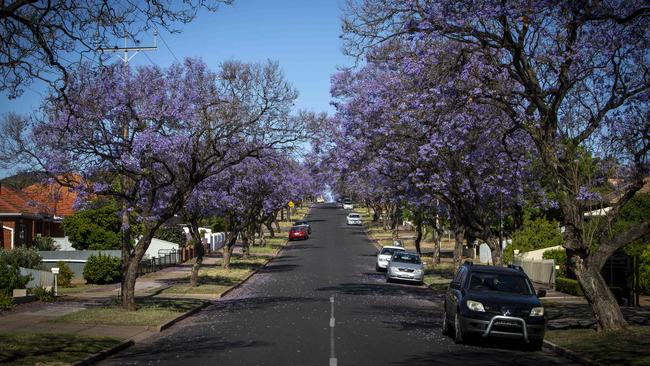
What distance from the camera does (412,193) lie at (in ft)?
110

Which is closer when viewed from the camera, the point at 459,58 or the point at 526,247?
the point at 459,58

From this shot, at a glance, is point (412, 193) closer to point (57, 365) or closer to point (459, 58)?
point (459, 58)

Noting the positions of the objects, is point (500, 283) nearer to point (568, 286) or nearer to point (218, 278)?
point (568, 286)

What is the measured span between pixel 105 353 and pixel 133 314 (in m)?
6.79

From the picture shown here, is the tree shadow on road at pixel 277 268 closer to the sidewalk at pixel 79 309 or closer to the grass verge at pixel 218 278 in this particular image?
the grass verge at pixel 218 278

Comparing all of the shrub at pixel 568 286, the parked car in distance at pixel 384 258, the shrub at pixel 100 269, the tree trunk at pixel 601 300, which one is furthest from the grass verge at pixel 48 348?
the parked car in distance at pixel 384 258

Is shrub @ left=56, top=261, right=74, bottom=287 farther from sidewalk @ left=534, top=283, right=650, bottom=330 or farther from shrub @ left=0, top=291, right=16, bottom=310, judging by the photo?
sidewalk @ left=534, top=283, right=650, bottom=330

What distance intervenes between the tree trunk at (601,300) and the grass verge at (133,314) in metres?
10.6

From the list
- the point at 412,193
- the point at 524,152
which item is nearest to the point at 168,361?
the point at 524,152

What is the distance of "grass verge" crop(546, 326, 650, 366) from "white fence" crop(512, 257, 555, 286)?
15423mm

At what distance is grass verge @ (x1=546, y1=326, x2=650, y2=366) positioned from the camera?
529 inches

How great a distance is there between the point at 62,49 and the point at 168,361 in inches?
230

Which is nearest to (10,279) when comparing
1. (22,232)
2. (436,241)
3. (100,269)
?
(100,269)

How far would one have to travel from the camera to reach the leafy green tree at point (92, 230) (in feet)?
137
